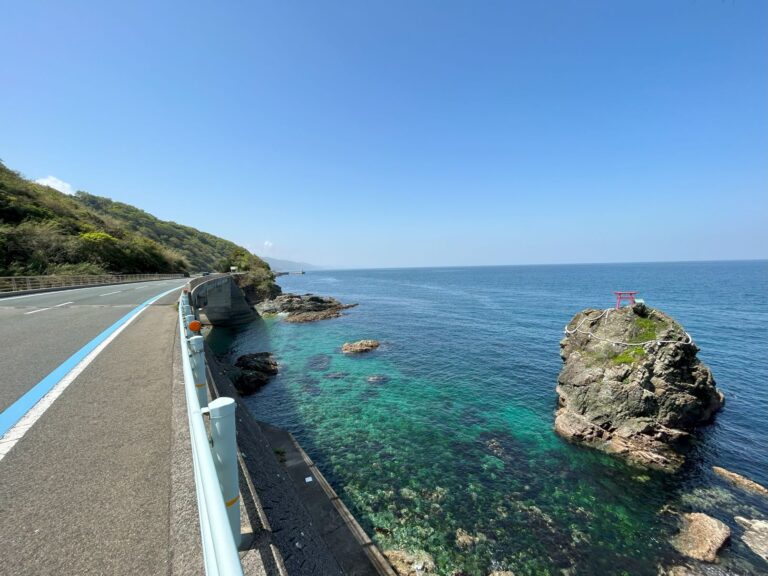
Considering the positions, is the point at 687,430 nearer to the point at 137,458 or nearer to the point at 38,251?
the point at 137,458

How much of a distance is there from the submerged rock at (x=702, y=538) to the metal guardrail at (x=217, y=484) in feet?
42.6

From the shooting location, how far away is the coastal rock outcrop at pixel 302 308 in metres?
41.7

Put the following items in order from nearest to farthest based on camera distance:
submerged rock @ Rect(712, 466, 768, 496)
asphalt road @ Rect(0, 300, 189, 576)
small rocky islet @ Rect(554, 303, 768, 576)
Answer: asphalt road @ Rect(0, 300, 189, 576) < submerged rock @ Rect(712, 466, 768, 496) < small rocky islet @ Rect(554, 303, 768, 576)

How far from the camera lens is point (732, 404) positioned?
1688cm

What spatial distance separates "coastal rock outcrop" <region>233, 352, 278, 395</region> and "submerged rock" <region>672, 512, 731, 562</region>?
1964 cm

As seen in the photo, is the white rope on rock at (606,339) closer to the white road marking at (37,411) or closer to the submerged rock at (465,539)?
the submerged rock at (465,539)

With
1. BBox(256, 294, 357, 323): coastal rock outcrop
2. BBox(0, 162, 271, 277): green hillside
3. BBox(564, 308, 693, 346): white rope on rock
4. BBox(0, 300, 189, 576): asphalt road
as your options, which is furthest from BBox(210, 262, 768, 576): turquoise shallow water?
BBox(0, 162, 271, 277): green hillside

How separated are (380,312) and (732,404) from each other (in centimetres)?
3662

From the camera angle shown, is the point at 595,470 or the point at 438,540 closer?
the point at 438,540

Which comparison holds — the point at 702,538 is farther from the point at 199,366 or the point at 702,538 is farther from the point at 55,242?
the point at 55,242

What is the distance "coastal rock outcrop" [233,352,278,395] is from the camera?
1857cm

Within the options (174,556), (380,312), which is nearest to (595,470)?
(174,556)

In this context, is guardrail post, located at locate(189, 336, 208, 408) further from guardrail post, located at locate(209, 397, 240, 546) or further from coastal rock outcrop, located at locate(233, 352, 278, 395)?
coastal rock outcrop, located at locate(233, 352, 278, 395)

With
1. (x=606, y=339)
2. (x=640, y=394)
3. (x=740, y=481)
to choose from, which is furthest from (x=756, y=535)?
(x=606, y=339)
